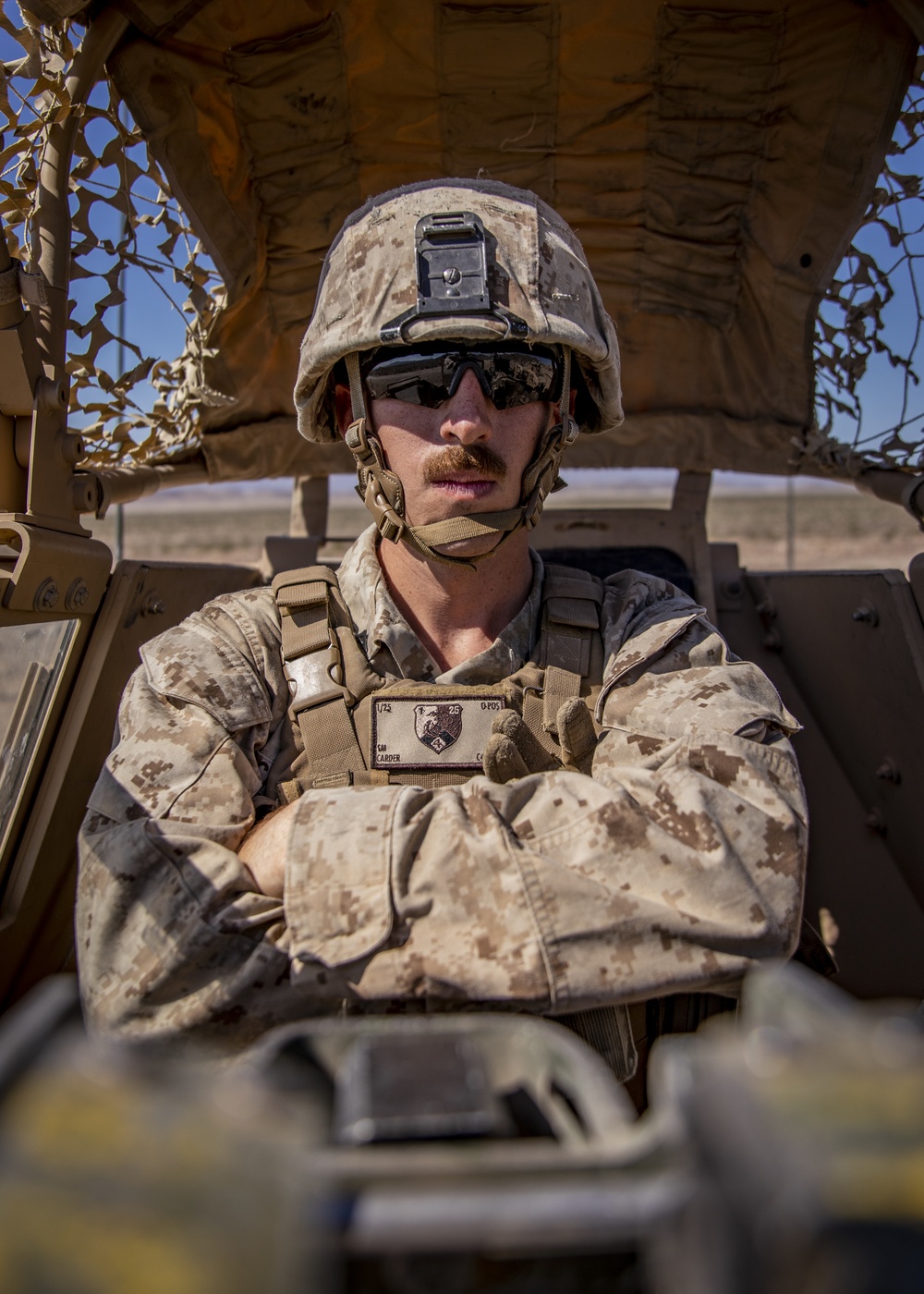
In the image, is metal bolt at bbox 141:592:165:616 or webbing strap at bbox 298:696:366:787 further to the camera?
metal bolt at bbox 141:592:165:616

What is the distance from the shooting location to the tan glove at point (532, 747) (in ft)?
5.94

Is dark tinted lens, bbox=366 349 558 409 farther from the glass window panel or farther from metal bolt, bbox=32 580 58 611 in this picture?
the glass window panel

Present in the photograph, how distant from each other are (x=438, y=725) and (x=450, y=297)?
0.93 metres

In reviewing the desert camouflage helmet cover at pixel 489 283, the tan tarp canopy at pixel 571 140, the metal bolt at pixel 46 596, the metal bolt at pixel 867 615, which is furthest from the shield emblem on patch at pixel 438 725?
the tan tarp canopy at pixel 571 140

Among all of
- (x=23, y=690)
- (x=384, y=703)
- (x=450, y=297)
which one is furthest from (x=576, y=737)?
(x=23, y=690)

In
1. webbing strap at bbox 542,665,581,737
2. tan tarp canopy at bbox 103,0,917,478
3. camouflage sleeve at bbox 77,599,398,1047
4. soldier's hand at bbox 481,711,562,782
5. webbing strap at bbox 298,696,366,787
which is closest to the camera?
camouflage sleeve at bbox 77,599,398,1047

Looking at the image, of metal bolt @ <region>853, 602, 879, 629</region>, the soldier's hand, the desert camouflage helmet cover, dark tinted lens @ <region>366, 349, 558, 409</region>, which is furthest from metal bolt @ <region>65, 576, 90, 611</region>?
metal bolt @ <region>853, 602, 879, 629</region>

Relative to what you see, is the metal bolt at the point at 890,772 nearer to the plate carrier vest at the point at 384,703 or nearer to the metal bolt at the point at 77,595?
the plate carrier vest at the point at 384,703

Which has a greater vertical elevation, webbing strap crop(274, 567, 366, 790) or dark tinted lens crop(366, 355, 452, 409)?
dark tinted lens crop(366, 355, 452, 409)

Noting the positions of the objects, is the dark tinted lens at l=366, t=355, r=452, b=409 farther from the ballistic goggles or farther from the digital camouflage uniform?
the digital camouflage uniform

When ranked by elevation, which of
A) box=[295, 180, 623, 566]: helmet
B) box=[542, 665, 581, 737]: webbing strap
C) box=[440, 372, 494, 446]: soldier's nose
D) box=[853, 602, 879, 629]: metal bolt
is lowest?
box=[542, 665, 581, 737]: webbing strap

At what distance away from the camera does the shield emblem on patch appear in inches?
77.9

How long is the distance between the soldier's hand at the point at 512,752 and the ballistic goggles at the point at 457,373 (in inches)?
29.2

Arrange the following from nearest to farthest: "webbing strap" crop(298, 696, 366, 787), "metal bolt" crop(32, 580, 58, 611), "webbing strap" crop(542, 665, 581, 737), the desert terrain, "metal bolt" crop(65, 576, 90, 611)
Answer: "webbing strap" crop(298, 696, 366, 787) < "webbing strap" crop(542, 665, 581, 737) < "metal bolt" crop(32, 580, 58, 611) < "metal bolt" crop(65, 576, 90, 611) < the desert terrain
